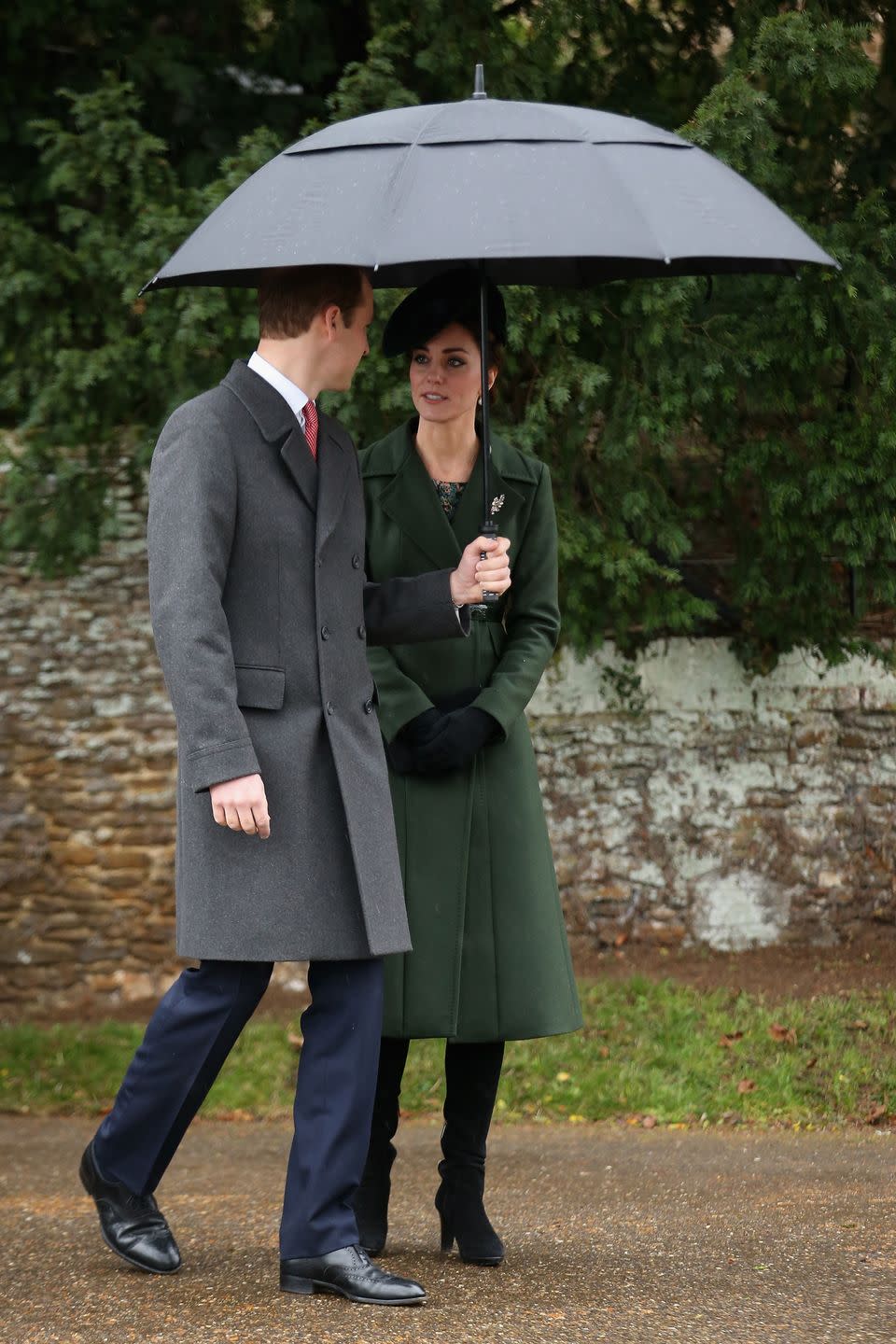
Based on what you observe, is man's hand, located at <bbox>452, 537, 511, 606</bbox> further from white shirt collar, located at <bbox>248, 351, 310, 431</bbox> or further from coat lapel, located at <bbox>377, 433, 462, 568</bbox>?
white shirt collar, located at <bbox>248, 351, 310, 431</bbox>

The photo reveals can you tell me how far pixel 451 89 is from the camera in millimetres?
7379

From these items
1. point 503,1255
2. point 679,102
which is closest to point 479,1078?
point 503,1255

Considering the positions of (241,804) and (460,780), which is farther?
(460,780)

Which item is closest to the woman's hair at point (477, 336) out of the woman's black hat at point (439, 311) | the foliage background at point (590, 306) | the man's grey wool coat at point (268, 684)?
the woman's black hat at point (439, 311)

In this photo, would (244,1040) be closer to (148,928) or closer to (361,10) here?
(148,928)

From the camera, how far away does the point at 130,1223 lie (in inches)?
126

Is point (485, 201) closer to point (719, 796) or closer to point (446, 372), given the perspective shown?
point (446, 372)

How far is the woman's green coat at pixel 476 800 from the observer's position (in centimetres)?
346

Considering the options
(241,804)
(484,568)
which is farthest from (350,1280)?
(484,568)

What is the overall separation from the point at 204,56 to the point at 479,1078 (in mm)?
6329

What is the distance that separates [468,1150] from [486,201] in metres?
2.00

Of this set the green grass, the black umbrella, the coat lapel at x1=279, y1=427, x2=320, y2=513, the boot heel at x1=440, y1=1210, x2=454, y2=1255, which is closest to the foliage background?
the green grass

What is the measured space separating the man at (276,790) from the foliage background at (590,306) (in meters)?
3.61

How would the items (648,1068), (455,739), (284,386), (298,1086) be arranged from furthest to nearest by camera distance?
(648,1068) → (455,739) → (284,386) → (298,1086)
